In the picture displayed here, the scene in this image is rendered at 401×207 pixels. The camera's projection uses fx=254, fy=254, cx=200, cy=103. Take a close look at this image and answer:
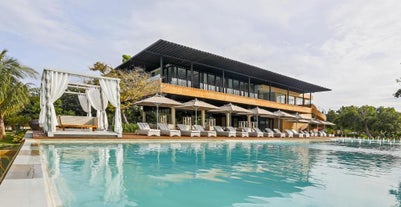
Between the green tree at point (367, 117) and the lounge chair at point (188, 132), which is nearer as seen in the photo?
the lounge chair at point (188, 132)

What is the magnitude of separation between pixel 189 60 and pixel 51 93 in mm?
12270

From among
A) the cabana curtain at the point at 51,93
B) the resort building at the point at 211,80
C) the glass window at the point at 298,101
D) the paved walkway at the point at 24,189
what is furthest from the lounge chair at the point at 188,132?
the glass window at the point at 298,101

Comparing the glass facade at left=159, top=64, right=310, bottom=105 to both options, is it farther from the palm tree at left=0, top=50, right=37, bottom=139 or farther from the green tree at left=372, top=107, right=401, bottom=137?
the green tree at left=372, top=107, right=401, bottom=137

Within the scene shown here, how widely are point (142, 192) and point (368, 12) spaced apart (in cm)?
1109

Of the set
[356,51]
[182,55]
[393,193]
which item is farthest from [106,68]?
[393,193]

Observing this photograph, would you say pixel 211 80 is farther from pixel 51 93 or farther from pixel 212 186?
pixel 212 186

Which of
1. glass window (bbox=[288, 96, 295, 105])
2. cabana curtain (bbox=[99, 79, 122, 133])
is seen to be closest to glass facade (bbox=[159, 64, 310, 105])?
glass window (bbox=[288, 96, 295, 105])

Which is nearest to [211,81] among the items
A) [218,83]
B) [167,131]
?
[218,83]

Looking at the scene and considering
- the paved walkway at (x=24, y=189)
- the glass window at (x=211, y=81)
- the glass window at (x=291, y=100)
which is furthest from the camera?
the glass window at (x=291, y=100)

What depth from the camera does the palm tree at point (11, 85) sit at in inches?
537

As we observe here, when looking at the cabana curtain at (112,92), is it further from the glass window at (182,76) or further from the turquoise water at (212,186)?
the glass window at (182,76)

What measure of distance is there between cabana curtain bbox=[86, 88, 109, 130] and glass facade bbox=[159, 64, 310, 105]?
7.12m

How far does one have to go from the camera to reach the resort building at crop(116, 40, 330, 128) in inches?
812

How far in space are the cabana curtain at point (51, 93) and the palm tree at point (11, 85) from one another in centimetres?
283
